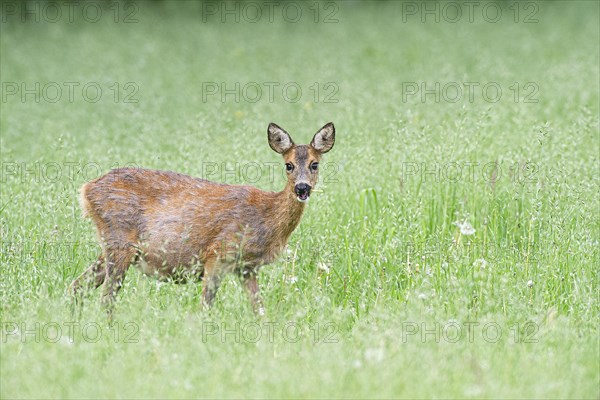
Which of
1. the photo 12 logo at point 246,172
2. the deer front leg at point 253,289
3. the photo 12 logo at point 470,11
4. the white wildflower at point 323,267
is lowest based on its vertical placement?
the deer front leg at point 253,289

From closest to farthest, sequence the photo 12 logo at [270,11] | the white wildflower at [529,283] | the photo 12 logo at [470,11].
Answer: the white wildflower at [529,283]
the photo 12 logo at [470,11]
the photo 12 logo at [270,11]

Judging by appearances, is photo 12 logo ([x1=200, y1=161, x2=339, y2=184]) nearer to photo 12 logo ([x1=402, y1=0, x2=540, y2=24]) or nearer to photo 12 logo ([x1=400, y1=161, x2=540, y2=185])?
photo 12 logo ([x1=400, y1=161, x2=540, y2=185])

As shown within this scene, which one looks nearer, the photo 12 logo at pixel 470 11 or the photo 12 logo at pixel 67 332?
the photo 12 logo at pixel 67 332

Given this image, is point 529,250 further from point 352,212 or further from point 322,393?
point 322,393

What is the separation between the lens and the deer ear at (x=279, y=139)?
22.4 feet

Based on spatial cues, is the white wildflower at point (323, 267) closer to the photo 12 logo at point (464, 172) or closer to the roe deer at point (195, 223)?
the roe deer at point (195, 223)

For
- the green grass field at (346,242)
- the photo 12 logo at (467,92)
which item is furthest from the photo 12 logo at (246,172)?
the photo 12 logo at (467,92)

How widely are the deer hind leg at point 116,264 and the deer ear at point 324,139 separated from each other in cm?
137

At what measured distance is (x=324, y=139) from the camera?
22.7 feet

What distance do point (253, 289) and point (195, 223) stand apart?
0.60 m

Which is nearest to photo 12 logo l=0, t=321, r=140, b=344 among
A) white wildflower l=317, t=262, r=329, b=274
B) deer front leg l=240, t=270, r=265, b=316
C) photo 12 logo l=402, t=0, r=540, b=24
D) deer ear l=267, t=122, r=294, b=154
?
deer front leg l=240, t=270, r=265, b=316

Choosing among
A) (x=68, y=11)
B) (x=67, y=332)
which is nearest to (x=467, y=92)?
(x=67, y=332)

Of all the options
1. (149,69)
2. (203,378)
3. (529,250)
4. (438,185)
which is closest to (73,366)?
Result: (203,378)

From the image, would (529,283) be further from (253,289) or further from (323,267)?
(253,289)
